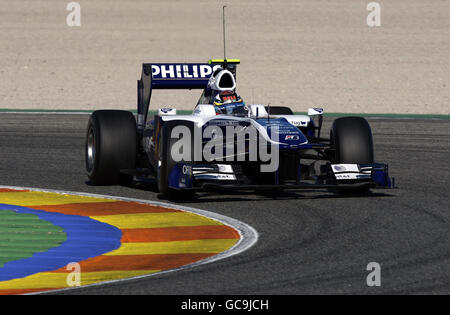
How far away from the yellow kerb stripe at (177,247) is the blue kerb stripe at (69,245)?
130 mm

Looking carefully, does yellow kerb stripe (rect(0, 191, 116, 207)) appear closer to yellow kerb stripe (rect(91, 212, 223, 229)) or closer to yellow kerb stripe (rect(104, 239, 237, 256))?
yellow kerb stripe (rect(91, 212, 223, 229))

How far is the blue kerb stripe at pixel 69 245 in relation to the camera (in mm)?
6945

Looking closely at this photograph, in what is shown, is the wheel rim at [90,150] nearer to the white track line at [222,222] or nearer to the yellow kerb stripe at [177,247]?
the white track line at [222,222]

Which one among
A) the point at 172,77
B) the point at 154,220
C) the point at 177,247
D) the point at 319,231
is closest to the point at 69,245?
the point at 177,247

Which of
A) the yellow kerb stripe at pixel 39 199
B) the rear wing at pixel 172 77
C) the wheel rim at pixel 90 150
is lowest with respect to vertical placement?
the yellow kerb stripe at pixel 39 199

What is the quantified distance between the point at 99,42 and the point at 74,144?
19.5 meters

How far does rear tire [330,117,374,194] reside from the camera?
10.7 metres

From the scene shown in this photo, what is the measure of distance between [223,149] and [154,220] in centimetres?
178

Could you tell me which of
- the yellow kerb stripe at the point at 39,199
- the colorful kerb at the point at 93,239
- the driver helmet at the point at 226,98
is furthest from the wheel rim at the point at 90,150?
the driver helmet at the point at 226,98

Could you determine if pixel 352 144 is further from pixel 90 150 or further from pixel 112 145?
pixel 90 150

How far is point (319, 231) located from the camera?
8445mm

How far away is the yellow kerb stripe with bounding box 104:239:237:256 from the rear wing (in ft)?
14.8
